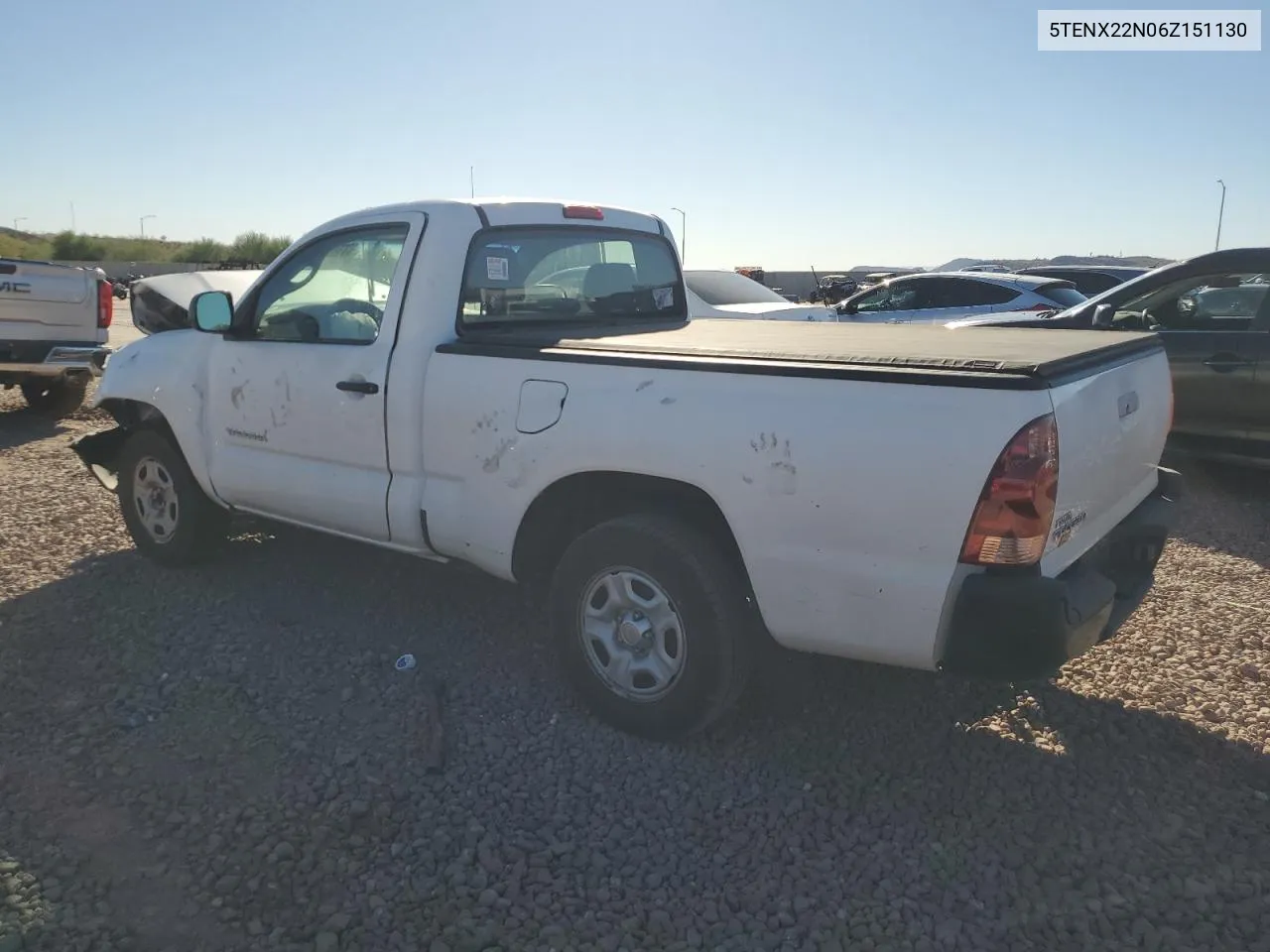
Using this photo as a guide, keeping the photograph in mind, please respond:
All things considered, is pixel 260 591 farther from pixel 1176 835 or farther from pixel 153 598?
pixel 1176 835

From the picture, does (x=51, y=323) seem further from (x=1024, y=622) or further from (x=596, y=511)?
(x=1024, y=622)

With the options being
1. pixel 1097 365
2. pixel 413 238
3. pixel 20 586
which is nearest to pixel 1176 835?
pixel 1097 365

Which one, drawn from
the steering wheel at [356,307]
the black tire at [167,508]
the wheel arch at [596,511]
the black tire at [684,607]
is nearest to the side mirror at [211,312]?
the steering wheel at [356,307]

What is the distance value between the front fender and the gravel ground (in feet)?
2.67

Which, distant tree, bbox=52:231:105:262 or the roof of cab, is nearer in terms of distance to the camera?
the roof of cab

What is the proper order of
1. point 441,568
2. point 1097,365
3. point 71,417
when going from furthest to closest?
point 71,417 < point 441,568 < point 1097,365

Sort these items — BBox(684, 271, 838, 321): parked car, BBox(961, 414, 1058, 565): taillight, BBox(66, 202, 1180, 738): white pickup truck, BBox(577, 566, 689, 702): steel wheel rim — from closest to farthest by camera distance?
BBox(961, 414, 1058, 565): taillight → BBox(66, 202, 1180, 738): white pickup truck → BBox(577, 566, 689, 702): steel wheel rim → BBox(684, 271, 838, 321): parked car

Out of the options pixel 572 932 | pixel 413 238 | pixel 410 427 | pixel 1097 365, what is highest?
pixel 413 238

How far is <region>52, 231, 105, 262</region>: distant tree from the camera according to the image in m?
64.6

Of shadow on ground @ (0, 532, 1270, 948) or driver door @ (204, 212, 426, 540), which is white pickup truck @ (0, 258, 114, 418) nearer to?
driver door @ (204, 212, 426, 540)

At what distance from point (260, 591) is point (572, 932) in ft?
10.1

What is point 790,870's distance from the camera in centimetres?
297

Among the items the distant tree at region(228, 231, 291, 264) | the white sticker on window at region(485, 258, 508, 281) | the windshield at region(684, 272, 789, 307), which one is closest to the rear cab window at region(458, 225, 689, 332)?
the white sticker on window at region(485, 258, 508, 281)

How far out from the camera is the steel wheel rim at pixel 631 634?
139 inches
